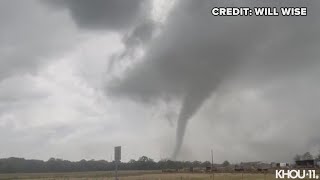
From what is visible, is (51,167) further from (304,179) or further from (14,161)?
(304,179)

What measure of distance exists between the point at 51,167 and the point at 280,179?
484 ft

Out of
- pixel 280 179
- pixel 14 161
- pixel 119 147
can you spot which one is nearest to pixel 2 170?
pixel 14 161

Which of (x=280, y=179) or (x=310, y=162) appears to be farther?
(x=310, y=162)

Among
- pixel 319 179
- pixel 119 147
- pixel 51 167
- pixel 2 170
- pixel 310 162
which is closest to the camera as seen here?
pixel 119 147

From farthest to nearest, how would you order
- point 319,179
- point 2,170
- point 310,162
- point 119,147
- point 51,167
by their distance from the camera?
point 51,167, point 2,170, point 310,162, point 319,179, point 119,147

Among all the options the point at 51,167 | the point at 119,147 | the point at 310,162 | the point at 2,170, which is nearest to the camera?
the point at 119,147

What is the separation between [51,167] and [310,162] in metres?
110

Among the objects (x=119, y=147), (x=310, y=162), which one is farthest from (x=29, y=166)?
(x=119, y=147)

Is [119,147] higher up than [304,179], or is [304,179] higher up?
[119,147]

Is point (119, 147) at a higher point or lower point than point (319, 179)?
higher

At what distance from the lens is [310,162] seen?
152250 millimetres

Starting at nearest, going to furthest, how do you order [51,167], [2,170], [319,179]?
[319,179] < [2,170] < [51,167]

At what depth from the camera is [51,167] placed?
193 metres

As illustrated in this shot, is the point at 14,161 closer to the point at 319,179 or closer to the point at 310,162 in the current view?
A: the point at 310,162
